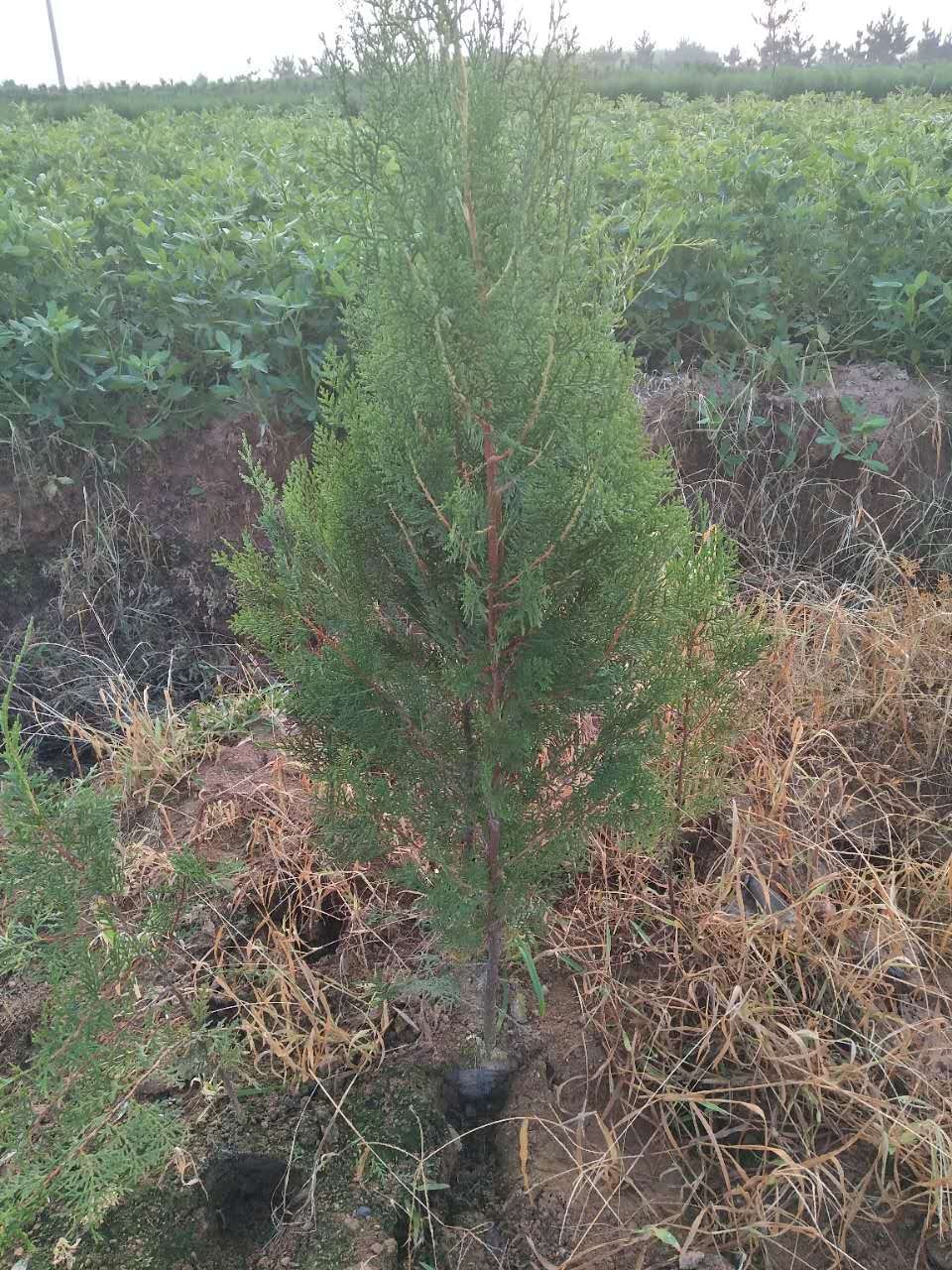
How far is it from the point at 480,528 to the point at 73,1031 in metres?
1.13

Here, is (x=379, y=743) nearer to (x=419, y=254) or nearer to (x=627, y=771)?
(x=627, y=771)

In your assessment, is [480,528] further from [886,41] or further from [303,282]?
[886,41]

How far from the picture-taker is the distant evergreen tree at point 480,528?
134cm

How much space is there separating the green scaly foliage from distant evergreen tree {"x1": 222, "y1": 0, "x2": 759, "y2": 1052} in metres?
0.46

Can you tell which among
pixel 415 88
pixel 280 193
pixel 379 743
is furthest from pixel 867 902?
pixel 280 193

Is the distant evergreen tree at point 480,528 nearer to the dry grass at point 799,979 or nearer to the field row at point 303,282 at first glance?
the dry grass at point 799,979

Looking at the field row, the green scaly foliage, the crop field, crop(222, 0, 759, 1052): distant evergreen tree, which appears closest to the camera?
crop(222, 0, 759, 1052): distant evergreen tree

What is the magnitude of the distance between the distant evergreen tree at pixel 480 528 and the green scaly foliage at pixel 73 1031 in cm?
46

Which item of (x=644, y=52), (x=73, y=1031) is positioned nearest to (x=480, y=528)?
(x=73, y=1031)

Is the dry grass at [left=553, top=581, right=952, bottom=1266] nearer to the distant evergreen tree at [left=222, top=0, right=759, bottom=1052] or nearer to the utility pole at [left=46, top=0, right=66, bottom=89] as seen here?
the distant evergreen tree at [left=222, top=0, right=759, bottom=1052]

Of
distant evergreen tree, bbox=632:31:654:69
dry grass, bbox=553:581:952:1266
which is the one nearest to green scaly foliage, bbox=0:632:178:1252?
dry grass, bbox=553:581:952:1266

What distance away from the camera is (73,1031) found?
1.60 metres

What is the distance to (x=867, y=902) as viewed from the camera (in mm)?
2502

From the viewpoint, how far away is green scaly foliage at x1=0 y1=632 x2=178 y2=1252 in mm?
1602
